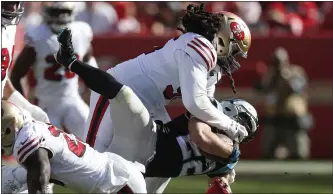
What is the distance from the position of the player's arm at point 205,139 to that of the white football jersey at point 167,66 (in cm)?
30

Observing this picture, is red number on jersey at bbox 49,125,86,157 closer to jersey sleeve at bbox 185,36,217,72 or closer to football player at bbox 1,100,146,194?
football player at bbox 1,100,146,194

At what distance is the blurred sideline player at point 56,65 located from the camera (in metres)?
8.54

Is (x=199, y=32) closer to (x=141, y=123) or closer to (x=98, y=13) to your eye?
(x=141, y=123)

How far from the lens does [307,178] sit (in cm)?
1168

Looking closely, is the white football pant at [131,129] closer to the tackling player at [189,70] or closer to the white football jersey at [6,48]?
the tackling player at [189,70]

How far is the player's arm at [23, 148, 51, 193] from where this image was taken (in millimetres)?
5324

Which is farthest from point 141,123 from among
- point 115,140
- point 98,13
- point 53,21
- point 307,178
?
point 98,13

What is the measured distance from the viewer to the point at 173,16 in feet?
48.4

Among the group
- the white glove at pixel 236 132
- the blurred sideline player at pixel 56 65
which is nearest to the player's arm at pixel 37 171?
the white glove at pixel 236 132

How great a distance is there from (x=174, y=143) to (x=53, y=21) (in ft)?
8.88

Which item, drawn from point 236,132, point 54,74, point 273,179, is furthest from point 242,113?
point 273,179

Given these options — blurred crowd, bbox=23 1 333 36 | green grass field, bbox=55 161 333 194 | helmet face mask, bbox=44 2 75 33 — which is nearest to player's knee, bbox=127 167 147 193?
helmet face mask, bbox=44 2 75 33

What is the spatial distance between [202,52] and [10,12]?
133 cm

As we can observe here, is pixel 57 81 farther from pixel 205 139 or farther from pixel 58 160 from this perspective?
pixel 58 160
